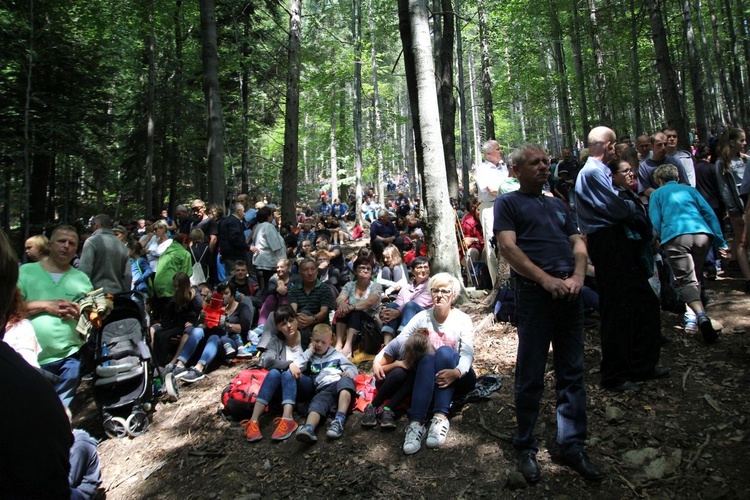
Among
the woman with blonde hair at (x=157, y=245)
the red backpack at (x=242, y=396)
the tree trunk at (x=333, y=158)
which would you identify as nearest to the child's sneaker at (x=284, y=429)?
the red backpack at (x=242, y=396)

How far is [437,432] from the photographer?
12.5 ft

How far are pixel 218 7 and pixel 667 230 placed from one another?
55.4 feet

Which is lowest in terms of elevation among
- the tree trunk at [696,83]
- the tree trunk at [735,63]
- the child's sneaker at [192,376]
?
the child's sneaker at [192,376]

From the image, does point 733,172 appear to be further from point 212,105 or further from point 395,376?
point 212,105

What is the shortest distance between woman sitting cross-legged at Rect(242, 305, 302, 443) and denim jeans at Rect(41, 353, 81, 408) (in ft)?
5.48

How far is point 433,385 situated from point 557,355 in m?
1.26

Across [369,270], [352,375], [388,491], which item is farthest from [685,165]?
[388,491]

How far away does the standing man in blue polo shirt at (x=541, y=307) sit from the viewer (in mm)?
3061

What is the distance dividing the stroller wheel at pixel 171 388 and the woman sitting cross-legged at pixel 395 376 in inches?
99.6

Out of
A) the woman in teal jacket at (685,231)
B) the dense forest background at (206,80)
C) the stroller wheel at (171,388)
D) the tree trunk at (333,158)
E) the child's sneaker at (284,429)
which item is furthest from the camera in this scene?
the tree trunk at (333,158)

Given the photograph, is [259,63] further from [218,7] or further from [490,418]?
[490,418]

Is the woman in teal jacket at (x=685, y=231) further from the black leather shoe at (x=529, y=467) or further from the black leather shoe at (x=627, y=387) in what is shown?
the black leather shoe at (x=529, y=467)

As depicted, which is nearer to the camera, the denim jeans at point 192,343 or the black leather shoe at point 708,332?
the black leather shoe at point 708,332

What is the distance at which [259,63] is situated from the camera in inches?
688
